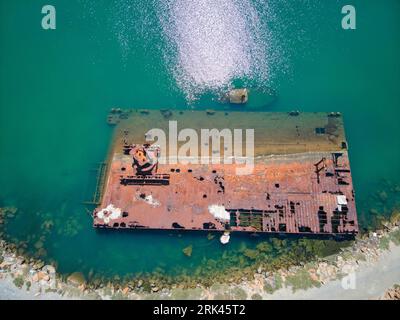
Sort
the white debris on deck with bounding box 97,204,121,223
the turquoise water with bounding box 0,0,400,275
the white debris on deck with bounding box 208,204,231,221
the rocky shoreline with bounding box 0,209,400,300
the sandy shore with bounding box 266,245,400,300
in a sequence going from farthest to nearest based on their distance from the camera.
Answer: the turquoise water with bounding box 0,0,400,275 < the white debris on deck with bounding box 97,204,121,223 < the white debris on deck with bounding box 208,204,231,221 < the rocky shoreline with bounding box 0,209,400,300 < the sandy shore with bounding box 266,245,400,300

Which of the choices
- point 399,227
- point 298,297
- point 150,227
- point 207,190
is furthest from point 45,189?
point 399,227

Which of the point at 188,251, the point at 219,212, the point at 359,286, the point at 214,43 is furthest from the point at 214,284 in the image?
the point at 214,43

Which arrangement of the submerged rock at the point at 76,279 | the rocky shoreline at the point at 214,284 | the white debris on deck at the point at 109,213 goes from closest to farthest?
1. the rocky shoreline at the point at 214,284
2. the submerged rock at the point at 76,279
3. the white debris on deck at the point at 109,213

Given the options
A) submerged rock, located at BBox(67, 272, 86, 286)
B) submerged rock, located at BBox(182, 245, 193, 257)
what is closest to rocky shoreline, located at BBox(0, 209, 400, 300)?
submerged rock, located at BBox(67, 272, 86, 286)

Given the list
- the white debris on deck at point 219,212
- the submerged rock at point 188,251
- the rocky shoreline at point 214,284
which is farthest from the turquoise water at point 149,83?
the white debris on deck at point 219,212

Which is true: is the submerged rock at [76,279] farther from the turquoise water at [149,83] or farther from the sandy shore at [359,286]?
the sandy shore at [359,286]

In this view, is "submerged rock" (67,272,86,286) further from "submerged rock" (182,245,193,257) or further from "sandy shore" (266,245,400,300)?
"sandy shore" (266,245,400,300)
